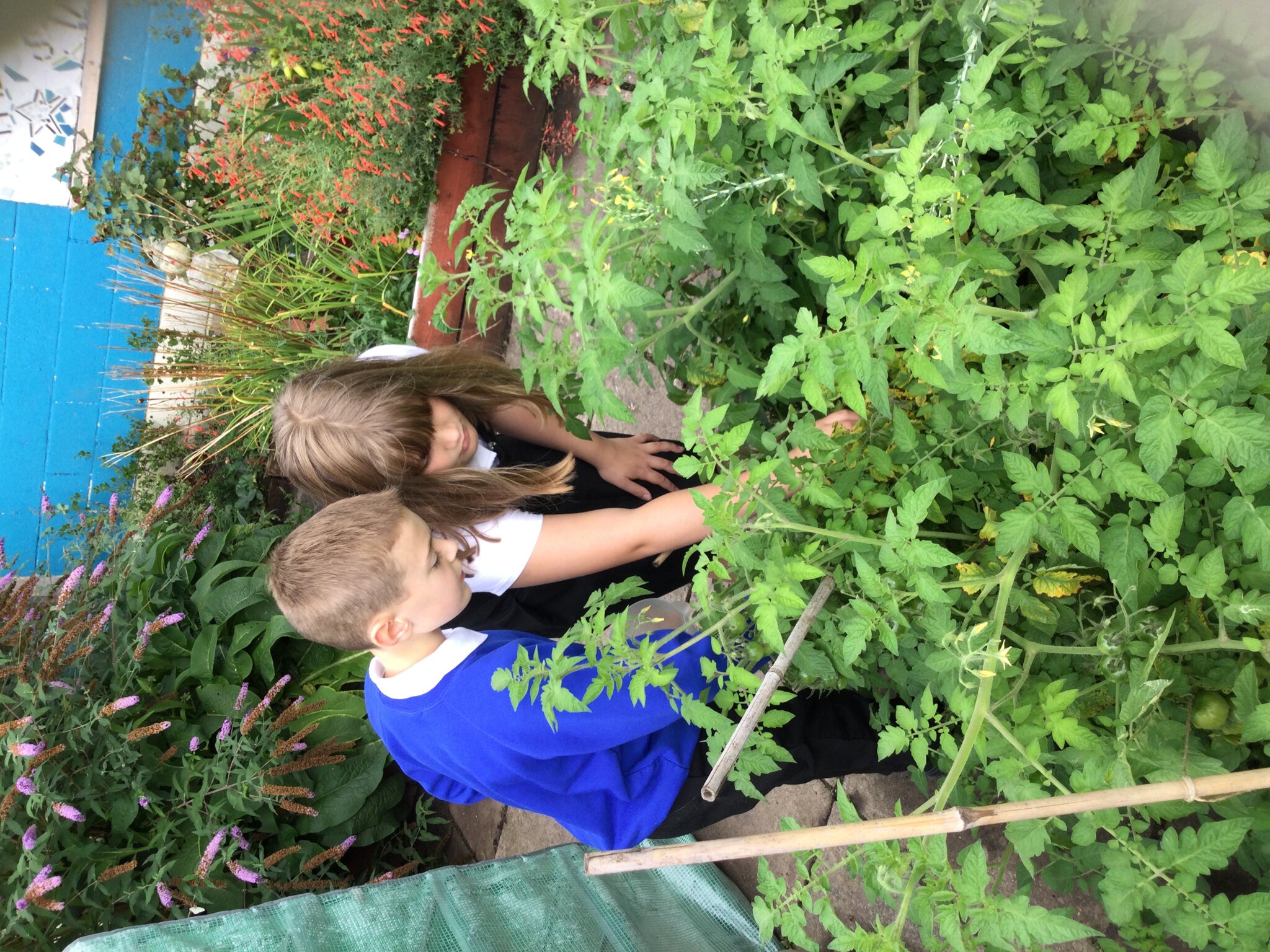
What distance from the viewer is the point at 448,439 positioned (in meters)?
2.04

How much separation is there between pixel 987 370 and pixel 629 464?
4.32 ft

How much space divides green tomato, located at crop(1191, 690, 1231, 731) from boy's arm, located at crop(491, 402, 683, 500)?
127 centimetres

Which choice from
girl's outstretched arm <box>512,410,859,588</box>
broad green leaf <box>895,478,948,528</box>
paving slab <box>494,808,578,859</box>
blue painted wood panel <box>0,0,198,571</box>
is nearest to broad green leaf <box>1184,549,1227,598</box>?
broad green leaf <box>895,478,948,528</box>

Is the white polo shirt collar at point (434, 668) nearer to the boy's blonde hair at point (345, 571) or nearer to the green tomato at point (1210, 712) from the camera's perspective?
the boy's blonde hair at point (345, 571)

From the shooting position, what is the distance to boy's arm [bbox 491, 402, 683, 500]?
2301 mm

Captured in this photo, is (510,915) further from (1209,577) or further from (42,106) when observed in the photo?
(42,106)

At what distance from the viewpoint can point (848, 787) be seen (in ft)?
8.26

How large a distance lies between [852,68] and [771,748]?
1176 millimetres

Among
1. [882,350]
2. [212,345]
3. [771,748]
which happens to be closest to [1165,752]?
[771,748]

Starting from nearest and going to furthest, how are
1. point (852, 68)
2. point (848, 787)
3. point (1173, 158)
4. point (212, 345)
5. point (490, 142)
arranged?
point (1173, 158) → point (852, 68) → point (848, 787) → point (490, 142) → point (212, 345)

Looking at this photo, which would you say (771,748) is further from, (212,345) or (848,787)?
(212,345)

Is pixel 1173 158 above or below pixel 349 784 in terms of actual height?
above

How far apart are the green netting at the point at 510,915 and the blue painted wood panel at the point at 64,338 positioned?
2.96 metres

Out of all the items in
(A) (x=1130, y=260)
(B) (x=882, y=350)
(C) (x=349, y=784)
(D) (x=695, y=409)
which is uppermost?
(A) (x=1130, y=260)
